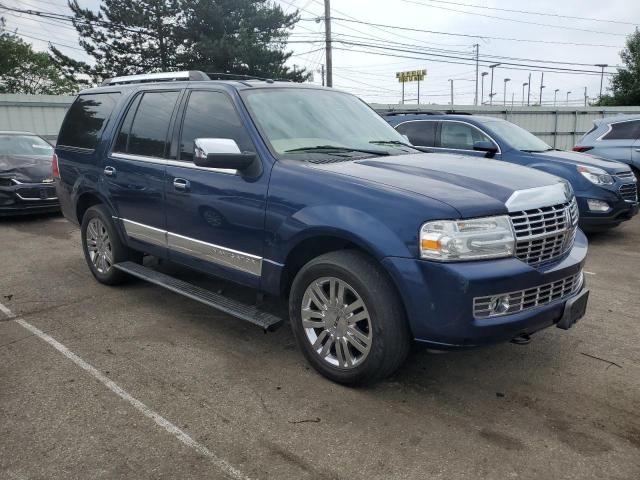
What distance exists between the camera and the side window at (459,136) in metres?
8.23

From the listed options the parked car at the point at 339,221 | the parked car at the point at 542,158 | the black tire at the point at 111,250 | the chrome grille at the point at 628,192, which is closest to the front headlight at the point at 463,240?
the parked car at the point at 339,221

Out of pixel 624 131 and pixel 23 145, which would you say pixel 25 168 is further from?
pixel 624 131

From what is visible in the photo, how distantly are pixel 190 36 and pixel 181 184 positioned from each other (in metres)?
25.3

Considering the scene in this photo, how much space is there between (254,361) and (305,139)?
1595 mm

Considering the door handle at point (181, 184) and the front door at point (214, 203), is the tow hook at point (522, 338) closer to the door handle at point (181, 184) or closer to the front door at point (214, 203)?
the front door at point (214, 203)

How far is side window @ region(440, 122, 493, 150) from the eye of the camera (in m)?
8.23

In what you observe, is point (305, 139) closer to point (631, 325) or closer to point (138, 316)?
point (138, 316)

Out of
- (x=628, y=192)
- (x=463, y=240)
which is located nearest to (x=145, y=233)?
(x=463, y=240)

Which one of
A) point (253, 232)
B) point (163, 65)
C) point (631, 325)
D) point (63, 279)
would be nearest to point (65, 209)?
point (63, 279)

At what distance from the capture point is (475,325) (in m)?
2.83

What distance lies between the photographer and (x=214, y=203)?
389cm

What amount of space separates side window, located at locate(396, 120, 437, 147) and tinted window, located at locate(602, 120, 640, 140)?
3.73 metres

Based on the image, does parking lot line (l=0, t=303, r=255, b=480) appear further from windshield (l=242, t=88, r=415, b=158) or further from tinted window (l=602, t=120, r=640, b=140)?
tinted window (l=602, t=120, r=640, b=140)

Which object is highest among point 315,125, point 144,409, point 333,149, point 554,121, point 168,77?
point 168,77
